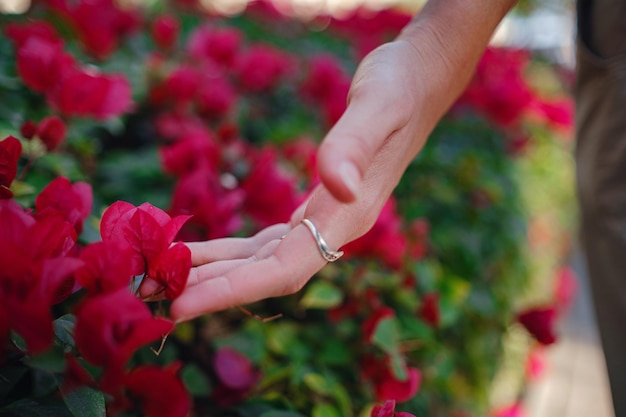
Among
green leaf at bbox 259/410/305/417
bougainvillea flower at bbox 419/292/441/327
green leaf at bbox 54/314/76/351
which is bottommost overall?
bougainvillea flower at bbox 419/292/441/327

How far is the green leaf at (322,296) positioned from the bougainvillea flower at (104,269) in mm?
477

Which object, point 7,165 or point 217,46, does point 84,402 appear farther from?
point 217,46

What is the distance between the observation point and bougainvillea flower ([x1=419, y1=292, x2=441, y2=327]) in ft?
3.51

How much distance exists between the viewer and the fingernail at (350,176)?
0.50m

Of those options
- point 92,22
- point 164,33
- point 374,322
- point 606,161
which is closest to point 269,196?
point 374,322

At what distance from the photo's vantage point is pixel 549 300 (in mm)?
2732

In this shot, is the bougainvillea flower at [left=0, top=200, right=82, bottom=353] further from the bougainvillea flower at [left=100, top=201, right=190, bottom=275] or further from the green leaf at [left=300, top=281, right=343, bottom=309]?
the green leaf at [left=300, top=281, right=343, bottom=309]

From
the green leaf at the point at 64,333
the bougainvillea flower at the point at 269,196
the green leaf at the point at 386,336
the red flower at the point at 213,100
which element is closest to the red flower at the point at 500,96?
the red flower at the point at 213,100

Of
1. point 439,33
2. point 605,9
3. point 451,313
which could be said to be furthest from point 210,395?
point 605,9

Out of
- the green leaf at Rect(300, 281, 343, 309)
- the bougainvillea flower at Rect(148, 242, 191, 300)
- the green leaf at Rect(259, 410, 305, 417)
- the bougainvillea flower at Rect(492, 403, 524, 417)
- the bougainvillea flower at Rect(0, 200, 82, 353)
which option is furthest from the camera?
the bougainvillea flower at Rect(492, 403, 524, 417)

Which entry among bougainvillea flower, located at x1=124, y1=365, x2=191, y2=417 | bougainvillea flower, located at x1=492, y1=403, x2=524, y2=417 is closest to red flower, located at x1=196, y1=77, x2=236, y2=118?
bougainvillea flower, located at x1=124, y1=365, x2=191, y2=417

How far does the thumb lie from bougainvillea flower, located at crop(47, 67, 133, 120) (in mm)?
543

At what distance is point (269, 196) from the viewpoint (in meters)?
0.97

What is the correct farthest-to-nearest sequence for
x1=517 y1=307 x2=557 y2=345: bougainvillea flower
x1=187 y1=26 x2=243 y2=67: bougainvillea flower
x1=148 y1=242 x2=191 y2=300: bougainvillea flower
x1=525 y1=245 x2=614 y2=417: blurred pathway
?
x1=525 y1=245 x2=614 y2=417: blurred pathway
x1=187 y1=26 x2=243 y2=67: bougainvillea flower
x1=517 y1=307 x2=557 y2=345: bougainvillea flower
x1=148 y1=242 x2=191 y2=300: bougainvillea flower
